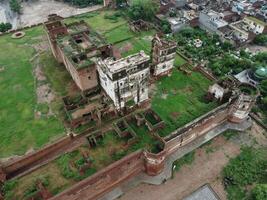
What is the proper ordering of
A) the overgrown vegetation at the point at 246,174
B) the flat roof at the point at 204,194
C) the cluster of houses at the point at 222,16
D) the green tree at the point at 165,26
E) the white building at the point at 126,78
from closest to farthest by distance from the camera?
the flat roof at the point at 204,194, the overgrown vegetation at the point at 246,174, the white building at the point at 126,78, the cluster of houses at the point at 222,16, the green tree at the point at 165,26

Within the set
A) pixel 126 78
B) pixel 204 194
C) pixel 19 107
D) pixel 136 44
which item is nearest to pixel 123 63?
pixel 126 78

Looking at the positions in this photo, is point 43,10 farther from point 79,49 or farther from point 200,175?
point 200,175

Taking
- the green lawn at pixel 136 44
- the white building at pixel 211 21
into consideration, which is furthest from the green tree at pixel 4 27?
Result: the white building at pixel 211 21

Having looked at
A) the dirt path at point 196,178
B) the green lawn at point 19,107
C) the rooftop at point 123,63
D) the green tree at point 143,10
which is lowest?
the dirt path at point 196,178

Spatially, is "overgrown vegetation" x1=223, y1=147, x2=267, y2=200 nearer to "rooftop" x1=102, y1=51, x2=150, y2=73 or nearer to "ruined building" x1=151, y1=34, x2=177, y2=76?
"ruined building" x1=151, y1=34, x2=177, y2=76

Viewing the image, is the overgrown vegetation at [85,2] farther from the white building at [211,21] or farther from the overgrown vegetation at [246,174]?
the overgrown vegetation at [246,174]

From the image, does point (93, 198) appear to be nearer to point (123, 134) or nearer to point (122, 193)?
point (122, 193)

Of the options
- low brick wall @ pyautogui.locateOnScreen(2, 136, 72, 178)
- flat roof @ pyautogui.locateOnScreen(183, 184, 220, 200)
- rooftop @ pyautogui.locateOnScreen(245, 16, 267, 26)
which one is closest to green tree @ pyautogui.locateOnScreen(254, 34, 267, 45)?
rooftop @ pyautogui.locateOnScreen(245, 16, 267, 26)
